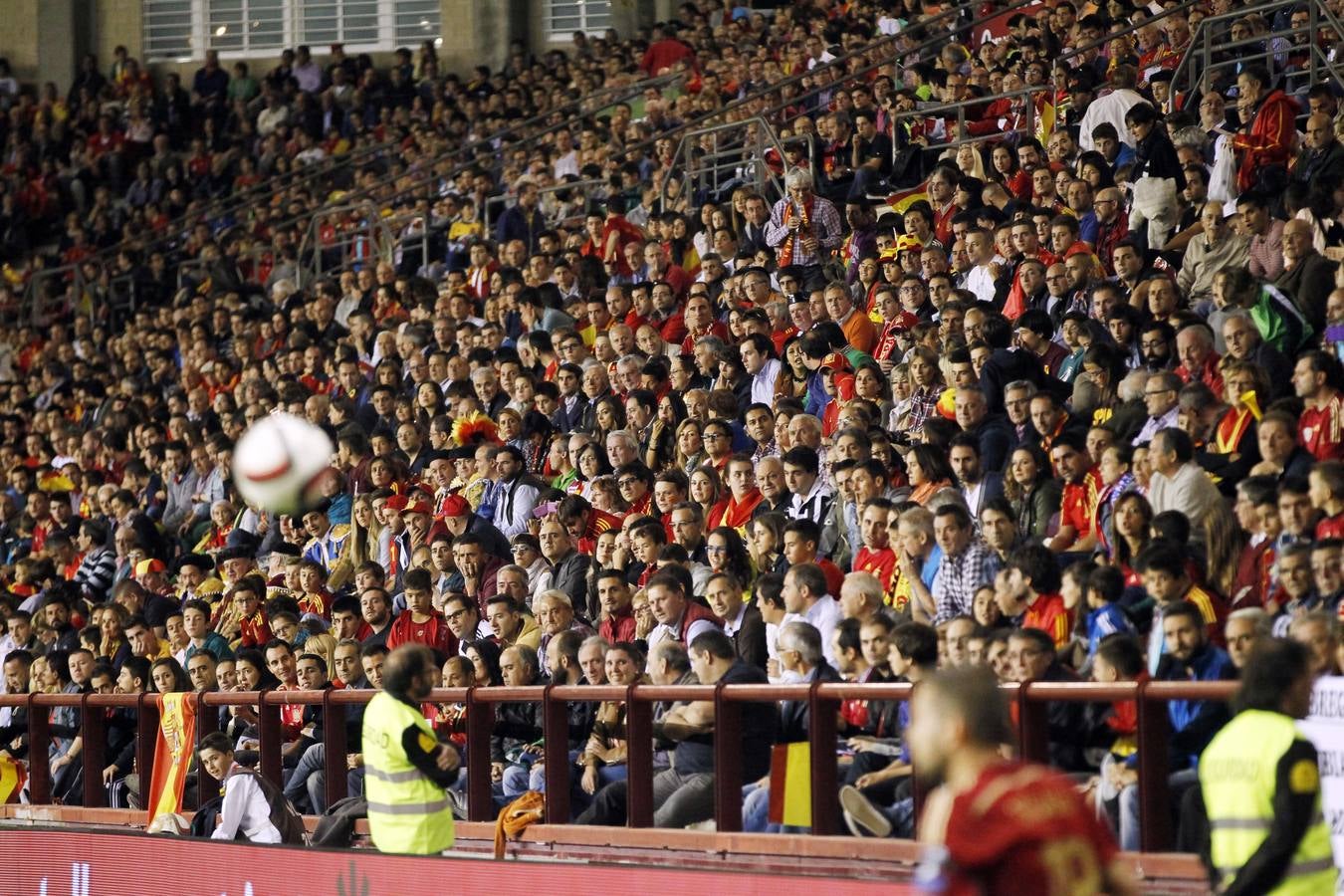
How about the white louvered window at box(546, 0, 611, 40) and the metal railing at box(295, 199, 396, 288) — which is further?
the white louvered window at box(546, 0, 611, 40)

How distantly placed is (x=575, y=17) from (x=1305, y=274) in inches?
762

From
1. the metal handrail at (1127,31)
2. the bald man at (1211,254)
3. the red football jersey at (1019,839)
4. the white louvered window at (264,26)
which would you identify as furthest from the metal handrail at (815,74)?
the red football jersey at (1019,839)

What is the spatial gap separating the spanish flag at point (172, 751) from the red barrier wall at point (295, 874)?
594 mm

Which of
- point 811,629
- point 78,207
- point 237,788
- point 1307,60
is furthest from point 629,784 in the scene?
point 78,207

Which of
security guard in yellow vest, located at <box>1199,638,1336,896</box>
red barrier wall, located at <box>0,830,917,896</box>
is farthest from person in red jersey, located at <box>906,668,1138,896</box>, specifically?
red barrier wall, located at <box>0,830,917,896</box>

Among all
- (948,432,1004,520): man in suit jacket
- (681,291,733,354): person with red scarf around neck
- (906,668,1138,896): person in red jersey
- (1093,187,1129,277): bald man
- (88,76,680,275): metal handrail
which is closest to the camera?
(906,668,1138,896): person in red jersey

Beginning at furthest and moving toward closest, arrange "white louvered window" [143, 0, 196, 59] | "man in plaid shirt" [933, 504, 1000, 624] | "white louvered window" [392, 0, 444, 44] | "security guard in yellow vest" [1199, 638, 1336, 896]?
"white louvered window" [143, 0, 196, 59]
"white louvered window" [392, 0, 444, 44]
"man in plaid shirt" [933, 504, 1000, 624]
"security guard in yellow vest" [1199, 638, 1336, 896]

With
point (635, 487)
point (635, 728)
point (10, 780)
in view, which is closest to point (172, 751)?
point (10, 780)

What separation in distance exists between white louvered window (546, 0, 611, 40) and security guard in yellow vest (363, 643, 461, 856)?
21.0m

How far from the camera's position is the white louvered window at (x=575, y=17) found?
94.6 feet

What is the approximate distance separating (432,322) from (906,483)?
7.23m

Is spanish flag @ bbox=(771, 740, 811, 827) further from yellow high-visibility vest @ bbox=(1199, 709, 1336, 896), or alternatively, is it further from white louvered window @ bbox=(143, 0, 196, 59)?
white louvered window @ bbox=(143, 0, 196, 59)

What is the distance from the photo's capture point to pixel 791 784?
852 centimetres

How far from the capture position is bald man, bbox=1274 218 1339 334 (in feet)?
35.7
